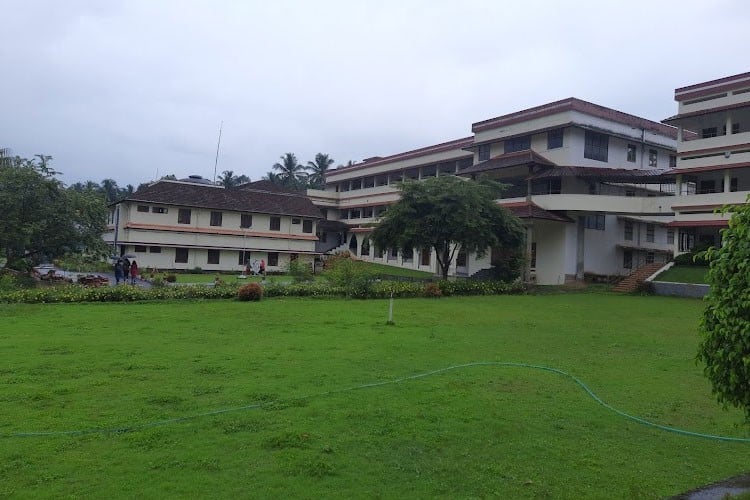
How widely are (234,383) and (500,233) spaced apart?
21.1m

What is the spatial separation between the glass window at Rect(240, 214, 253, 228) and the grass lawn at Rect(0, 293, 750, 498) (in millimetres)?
30686

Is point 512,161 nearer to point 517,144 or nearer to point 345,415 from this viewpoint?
point 517,144

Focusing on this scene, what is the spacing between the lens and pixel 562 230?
33.3 meters

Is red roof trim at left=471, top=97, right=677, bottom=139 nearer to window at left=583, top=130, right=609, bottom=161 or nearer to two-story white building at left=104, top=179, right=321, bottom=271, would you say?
window at left=583, top=130, right=609, bottom=161

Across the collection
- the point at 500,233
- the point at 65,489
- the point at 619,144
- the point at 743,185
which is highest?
the point at 619,144

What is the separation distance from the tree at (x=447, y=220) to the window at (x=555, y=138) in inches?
333

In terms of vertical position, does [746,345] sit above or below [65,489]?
above

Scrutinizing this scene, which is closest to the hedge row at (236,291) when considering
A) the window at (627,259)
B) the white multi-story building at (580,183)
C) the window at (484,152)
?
the white multi-story building at (580,183)

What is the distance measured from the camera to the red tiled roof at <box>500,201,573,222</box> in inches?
1238

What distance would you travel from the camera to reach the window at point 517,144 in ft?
118

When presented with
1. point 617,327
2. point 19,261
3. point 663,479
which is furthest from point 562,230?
point 663,479

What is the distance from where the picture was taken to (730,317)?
13.1 feet

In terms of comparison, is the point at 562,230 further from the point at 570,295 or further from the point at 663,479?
the point at 663,479

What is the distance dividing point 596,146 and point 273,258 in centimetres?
2457
